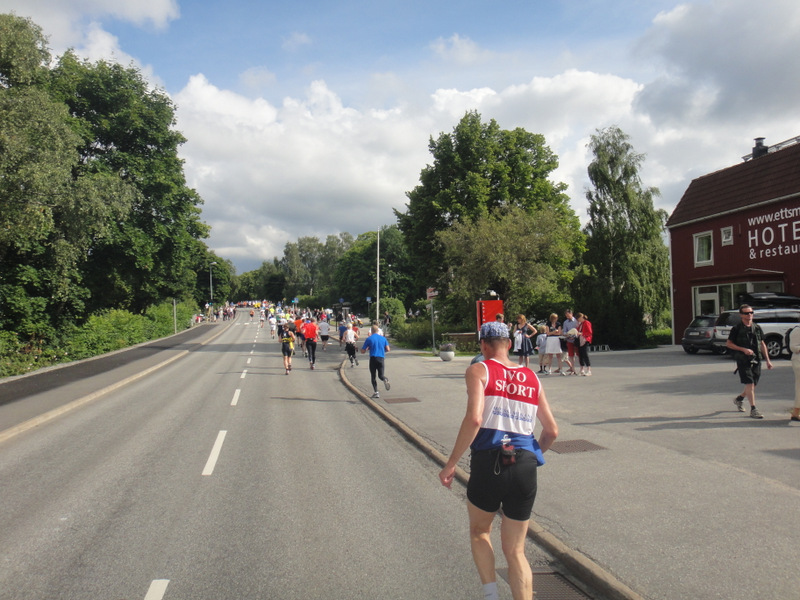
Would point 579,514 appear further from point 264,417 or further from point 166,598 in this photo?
point 264,417

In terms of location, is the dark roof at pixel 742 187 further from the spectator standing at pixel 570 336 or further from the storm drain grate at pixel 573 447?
the storm drain grate at pixel 573 447

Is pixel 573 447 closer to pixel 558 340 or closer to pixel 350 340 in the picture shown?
pixel 558 340

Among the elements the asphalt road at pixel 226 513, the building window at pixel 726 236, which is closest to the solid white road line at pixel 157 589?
the asphalt road at pixel 226 513

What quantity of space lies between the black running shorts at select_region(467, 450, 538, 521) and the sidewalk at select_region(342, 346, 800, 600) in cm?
103

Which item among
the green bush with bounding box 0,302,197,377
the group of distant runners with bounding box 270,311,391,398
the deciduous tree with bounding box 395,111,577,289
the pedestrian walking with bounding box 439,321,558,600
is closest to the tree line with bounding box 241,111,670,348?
the deciduous tree with bounding box 395,111,577,289

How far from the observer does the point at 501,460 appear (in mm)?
3596

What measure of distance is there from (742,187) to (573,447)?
24.7 metres

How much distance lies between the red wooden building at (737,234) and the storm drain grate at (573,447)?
2125 cm

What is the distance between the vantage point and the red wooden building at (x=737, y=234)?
83.9ft

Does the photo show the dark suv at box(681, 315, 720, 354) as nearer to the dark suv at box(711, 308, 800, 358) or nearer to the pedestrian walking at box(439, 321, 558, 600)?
the dark suv at box(711, 308, 800, 358)

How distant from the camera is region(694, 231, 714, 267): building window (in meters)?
29.8

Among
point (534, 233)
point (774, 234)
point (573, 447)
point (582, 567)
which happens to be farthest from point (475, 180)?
point (582, 567)

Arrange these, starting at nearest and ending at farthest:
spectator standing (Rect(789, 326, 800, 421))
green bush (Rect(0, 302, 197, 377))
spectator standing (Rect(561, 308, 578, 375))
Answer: spectator standing (Rect(789, 326, 800, 421)), spectator standing (Rect(561, 308, 578, 375)), green bush (Rect(0, 302, 197, 377))

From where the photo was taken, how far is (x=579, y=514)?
5547 mm
